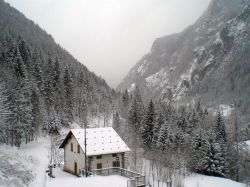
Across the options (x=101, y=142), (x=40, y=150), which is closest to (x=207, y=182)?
(x=101, y=142)

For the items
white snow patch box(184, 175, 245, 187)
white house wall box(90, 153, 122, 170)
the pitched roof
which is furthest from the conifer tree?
white house wall box(90, 153, 122, 170)

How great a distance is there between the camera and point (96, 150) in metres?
42.3

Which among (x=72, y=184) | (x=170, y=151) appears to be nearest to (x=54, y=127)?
(x=170, y=151)

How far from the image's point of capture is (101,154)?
4241 centimetres

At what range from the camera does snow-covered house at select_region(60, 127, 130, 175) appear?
1668 inches

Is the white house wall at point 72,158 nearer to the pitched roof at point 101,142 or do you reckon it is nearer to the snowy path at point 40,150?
the pitched roof at point 101,142

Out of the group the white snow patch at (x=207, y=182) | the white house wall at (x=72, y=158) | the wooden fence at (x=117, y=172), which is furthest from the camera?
the white snow patch at (x=207, y=182)

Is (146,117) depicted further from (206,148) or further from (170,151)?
(206,148)

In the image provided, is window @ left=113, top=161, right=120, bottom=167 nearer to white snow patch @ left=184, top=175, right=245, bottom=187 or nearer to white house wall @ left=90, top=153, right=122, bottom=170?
white house wall @ left=90, top=153, right=122, bottom=170

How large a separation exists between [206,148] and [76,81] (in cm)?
6867

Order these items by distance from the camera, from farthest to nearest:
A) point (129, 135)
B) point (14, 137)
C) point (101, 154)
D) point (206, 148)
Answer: point (129, 135) < point (206, 148) < point (14, 137) < point (101, 154)

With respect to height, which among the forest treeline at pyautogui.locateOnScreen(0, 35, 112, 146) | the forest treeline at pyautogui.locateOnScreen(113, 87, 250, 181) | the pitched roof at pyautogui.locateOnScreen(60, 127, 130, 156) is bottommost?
the forest treeline at pyautogui.locateOnScreen(113, 87, 250, 181)

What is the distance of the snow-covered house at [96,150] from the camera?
139 ft

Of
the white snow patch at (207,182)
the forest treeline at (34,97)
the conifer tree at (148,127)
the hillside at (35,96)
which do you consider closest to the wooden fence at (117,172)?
the hillside at (35,96)
